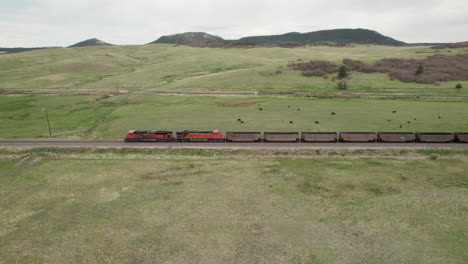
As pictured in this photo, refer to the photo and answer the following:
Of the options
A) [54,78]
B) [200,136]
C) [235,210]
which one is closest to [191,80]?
[54,78]

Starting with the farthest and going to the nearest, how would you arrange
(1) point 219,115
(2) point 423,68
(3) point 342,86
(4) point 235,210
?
(2) point 423,68 → (3) point 342,86 → (1) point 219,115 → (4) point 235,210

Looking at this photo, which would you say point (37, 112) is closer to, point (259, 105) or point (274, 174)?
point (259, 105)

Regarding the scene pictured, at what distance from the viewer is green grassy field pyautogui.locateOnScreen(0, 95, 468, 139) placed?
6081cm

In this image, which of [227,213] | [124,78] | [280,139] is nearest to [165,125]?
[280,139]

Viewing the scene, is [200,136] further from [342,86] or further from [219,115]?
[342,86]

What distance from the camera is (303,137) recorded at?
5250 cm

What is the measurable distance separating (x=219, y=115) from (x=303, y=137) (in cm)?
2724

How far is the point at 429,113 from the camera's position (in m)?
68.2

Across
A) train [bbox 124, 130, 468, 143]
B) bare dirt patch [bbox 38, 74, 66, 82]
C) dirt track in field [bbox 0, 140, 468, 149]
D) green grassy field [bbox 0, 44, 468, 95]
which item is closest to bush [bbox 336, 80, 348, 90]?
green grassy field [bbox 0, 44, 468, 95]

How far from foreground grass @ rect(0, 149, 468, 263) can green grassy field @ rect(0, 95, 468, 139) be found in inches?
683

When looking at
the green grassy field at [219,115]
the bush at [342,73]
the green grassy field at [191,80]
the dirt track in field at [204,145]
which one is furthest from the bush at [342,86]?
the dirt track in field at [204,145]

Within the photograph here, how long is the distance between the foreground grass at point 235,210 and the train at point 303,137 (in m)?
7.43

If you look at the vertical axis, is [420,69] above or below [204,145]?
above

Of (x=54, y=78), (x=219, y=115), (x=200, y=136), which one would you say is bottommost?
(x=200, y=136)
